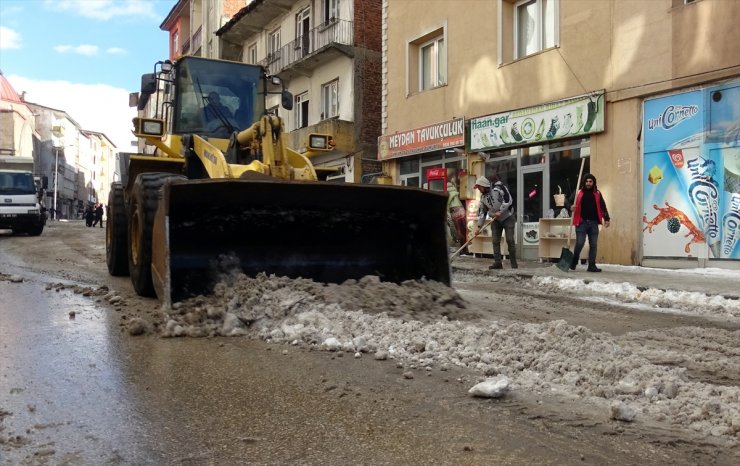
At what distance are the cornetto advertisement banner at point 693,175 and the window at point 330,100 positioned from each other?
12.9 metres

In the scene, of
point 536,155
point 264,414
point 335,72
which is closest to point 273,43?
point 335,72

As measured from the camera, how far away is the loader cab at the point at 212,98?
739 centimetres

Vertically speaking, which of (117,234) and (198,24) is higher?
(198,24)

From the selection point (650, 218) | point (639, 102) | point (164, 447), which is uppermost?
point (639, 102)

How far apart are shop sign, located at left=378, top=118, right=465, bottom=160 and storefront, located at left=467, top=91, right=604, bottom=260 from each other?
0.50m

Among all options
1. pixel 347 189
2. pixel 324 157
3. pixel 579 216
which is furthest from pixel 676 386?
pixel 324 157

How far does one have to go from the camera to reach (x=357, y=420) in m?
2.82

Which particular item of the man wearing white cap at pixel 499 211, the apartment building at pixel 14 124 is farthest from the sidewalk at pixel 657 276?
the apartment building at pixel 14 124

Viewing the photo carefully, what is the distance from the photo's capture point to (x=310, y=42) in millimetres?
23062

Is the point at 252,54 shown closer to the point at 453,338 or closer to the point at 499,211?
the point at 499,211

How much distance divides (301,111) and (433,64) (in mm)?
8770

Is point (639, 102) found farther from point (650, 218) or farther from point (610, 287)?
point (610, 287)

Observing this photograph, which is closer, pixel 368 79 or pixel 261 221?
pixel 261 221

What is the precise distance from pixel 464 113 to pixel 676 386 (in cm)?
1308
